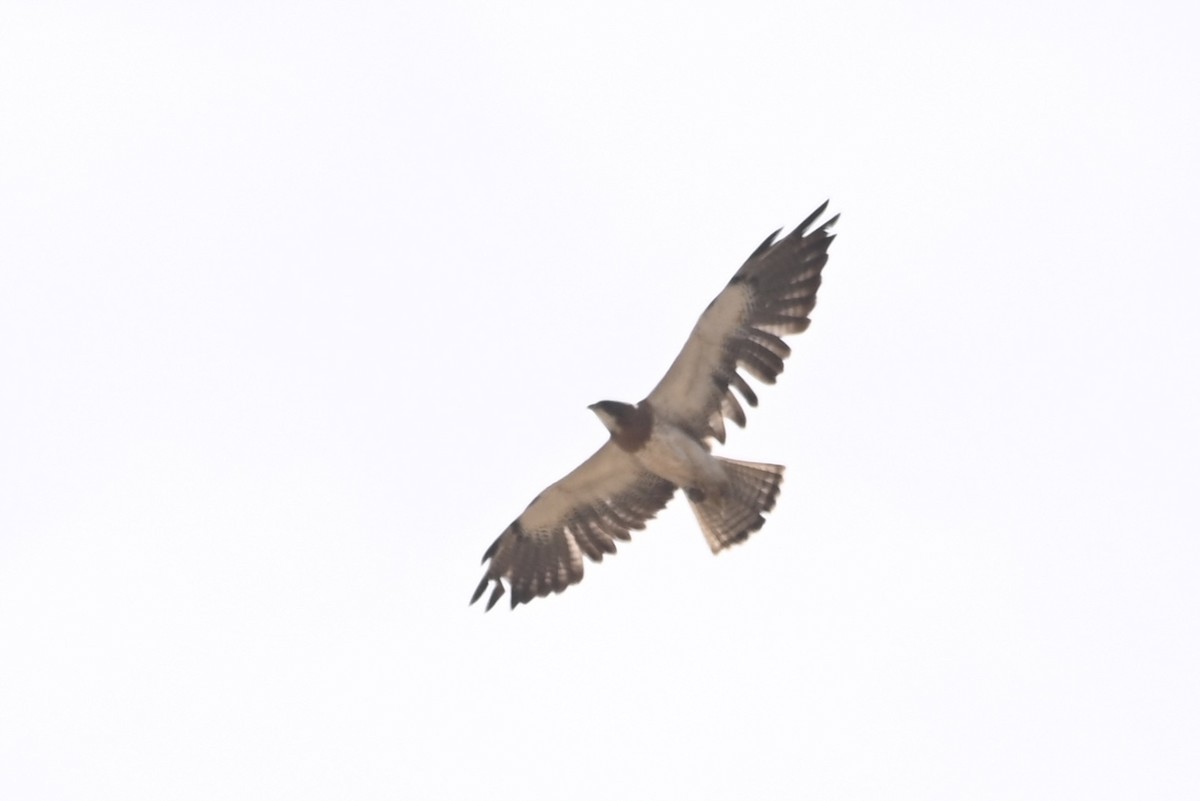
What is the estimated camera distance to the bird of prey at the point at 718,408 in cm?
1647

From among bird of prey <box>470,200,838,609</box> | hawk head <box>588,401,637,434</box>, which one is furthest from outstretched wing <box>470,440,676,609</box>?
hawk head <box>588,401,637,434</box>

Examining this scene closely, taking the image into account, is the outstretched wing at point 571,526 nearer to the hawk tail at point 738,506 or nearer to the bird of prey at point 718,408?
the bird of prey at point 718,408

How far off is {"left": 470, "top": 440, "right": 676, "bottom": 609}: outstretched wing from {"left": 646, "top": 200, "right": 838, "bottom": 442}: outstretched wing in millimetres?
839

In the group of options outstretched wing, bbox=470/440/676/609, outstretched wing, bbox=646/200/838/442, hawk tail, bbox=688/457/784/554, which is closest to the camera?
outstretched wing, bbox=646/200/838/442

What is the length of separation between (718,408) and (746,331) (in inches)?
26.0

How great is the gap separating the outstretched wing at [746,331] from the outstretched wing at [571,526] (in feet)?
2.75

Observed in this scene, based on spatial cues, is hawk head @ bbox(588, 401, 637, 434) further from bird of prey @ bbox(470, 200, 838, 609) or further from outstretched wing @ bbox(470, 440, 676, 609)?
outstretched wing @ bbox(470, 440, 676, 609)

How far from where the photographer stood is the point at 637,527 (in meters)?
17.5

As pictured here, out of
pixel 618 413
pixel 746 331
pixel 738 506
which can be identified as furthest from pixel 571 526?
pixel 746 331

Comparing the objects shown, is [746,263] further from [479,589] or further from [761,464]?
[479,589]

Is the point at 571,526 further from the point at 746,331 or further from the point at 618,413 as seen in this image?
the point at 746,331

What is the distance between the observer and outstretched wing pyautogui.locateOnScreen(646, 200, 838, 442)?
53.9 ft

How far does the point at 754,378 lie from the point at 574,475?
179cm

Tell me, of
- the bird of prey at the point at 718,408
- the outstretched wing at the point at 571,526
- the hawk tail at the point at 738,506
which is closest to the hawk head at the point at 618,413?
the bird of prey at the point at 718,408
